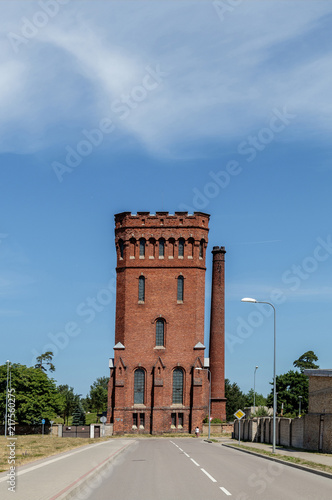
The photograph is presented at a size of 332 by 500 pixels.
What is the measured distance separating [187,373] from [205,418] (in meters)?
5.95

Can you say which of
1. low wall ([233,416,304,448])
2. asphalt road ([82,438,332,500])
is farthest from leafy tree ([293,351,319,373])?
asphalt road ([82,438,332,500])

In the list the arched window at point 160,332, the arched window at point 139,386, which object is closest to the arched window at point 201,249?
the arched window at point 160,332

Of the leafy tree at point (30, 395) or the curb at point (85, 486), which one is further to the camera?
the leafy tree at point (30, 395)

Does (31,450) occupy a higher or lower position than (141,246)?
lower

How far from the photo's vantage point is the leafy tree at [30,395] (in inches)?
3236

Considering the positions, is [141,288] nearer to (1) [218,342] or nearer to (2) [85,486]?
(1) [218,342]

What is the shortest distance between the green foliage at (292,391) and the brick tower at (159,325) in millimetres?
39961

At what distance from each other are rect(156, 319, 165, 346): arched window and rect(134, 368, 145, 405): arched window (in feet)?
13.3

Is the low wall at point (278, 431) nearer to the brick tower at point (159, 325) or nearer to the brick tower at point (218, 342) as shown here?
the brick tower at point (159, 325)

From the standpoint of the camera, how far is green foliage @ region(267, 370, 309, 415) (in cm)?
11656

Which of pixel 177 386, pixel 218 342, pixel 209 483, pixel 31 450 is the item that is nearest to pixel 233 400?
pixel 218 342

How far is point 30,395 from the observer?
274 ft

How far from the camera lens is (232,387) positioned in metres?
144

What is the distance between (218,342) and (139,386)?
45.0 ft
